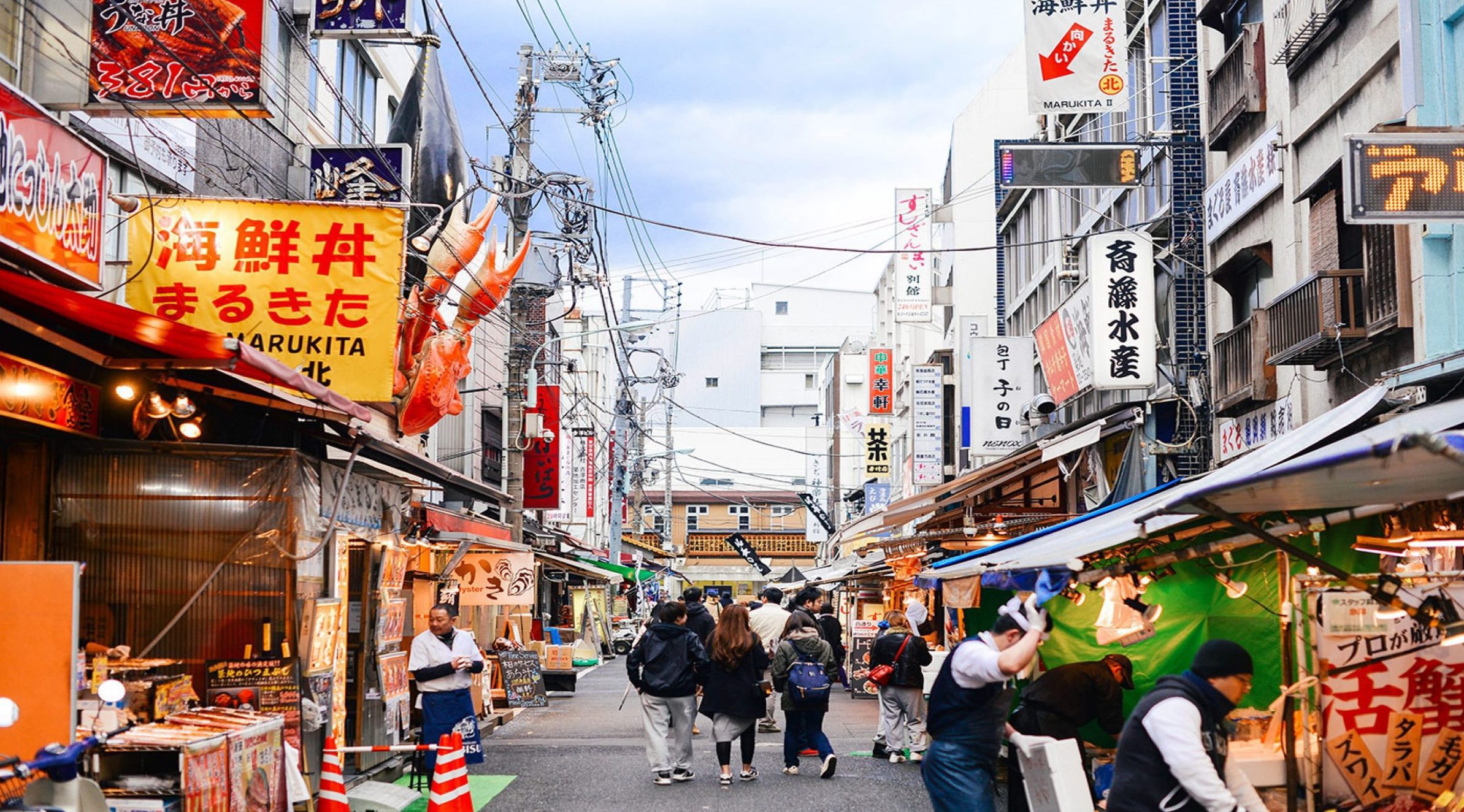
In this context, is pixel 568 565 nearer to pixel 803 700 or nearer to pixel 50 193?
pixel 803 700

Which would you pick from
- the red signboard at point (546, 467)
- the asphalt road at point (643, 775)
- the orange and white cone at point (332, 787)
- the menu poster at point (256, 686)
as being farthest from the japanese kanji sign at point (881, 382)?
the orange and white cone at point (332, 787)

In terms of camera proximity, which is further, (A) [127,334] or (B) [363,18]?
(B) [363,18]

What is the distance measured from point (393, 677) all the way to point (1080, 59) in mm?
11117

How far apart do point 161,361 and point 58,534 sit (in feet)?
9.12

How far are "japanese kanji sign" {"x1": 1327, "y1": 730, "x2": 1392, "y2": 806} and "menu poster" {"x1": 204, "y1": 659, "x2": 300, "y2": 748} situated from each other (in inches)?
289

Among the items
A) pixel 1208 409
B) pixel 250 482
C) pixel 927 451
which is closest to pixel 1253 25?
pixel 1208 409

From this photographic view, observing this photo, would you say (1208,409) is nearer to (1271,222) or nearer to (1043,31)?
(1271,222)

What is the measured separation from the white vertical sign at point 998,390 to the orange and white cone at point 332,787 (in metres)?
17.2

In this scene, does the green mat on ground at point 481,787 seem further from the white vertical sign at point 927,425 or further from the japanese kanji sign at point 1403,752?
the white vertical sign at point 927,425

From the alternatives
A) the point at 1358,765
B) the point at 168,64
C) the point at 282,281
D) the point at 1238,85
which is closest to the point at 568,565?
the point at 1238,85

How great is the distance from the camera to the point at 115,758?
8.49m

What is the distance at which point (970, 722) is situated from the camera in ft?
28.3

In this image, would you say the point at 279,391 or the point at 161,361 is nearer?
the point at 161,361

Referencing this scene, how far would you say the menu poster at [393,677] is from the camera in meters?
14.0
